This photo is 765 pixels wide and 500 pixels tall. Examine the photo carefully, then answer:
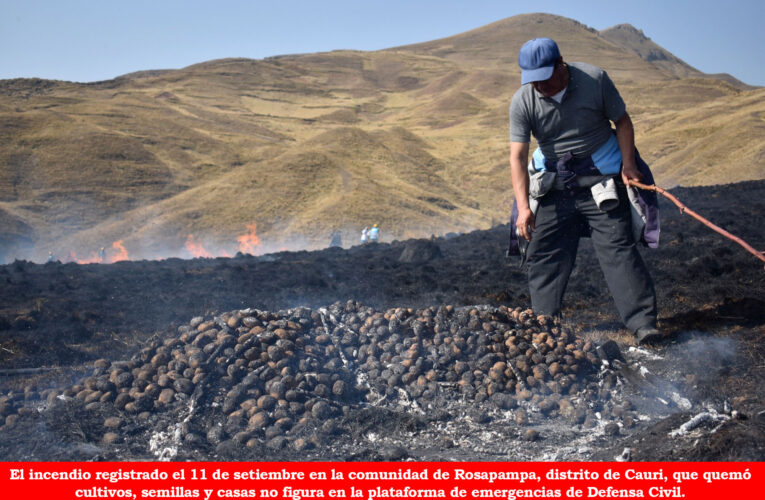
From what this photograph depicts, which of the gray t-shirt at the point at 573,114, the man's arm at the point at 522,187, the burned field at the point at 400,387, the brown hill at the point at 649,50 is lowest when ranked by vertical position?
the burned field at the point at 400,387

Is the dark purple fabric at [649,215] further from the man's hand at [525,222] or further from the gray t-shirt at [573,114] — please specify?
the man's hand at [525,222]

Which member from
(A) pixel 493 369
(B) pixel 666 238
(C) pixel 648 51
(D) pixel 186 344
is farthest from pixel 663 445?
(C) pixel 648 51

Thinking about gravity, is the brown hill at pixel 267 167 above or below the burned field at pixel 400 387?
above

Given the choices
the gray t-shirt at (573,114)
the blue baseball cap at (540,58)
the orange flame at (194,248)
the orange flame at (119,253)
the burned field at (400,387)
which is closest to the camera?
the burned field at (400,387)

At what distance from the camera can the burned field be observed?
3.82 m

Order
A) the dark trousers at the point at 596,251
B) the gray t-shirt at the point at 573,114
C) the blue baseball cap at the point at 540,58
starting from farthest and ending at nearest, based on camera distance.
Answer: the dark trousers at the point at 596,251 < the gray t-shirt at the point at 573,114 < the blue baseball cap at the point at 540,58

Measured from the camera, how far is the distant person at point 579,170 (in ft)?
14.9

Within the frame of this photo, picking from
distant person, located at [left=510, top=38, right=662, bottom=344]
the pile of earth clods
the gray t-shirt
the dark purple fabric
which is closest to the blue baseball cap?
distant person, located at [left=510, top=38, right=662, bottom=344]

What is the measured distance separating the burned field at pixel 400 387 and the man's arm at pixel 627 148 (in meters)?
1.17

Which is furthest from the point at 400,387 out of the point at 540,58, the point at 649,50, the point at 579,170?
the point at 649,50

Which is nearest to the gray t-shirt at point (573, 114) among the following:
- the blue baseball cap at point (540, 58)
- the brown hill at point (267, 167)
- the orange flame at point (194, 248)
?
the blue baseball cap at point (540, 58)

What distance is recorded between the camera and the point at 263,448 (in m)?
3.87

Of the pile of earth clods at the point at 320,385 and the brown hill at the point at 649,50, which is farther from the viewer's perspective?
the brown hill at the point at 649,50

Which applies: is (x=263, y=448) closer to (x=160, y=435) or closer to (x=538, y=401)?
(x=160, y=435)
